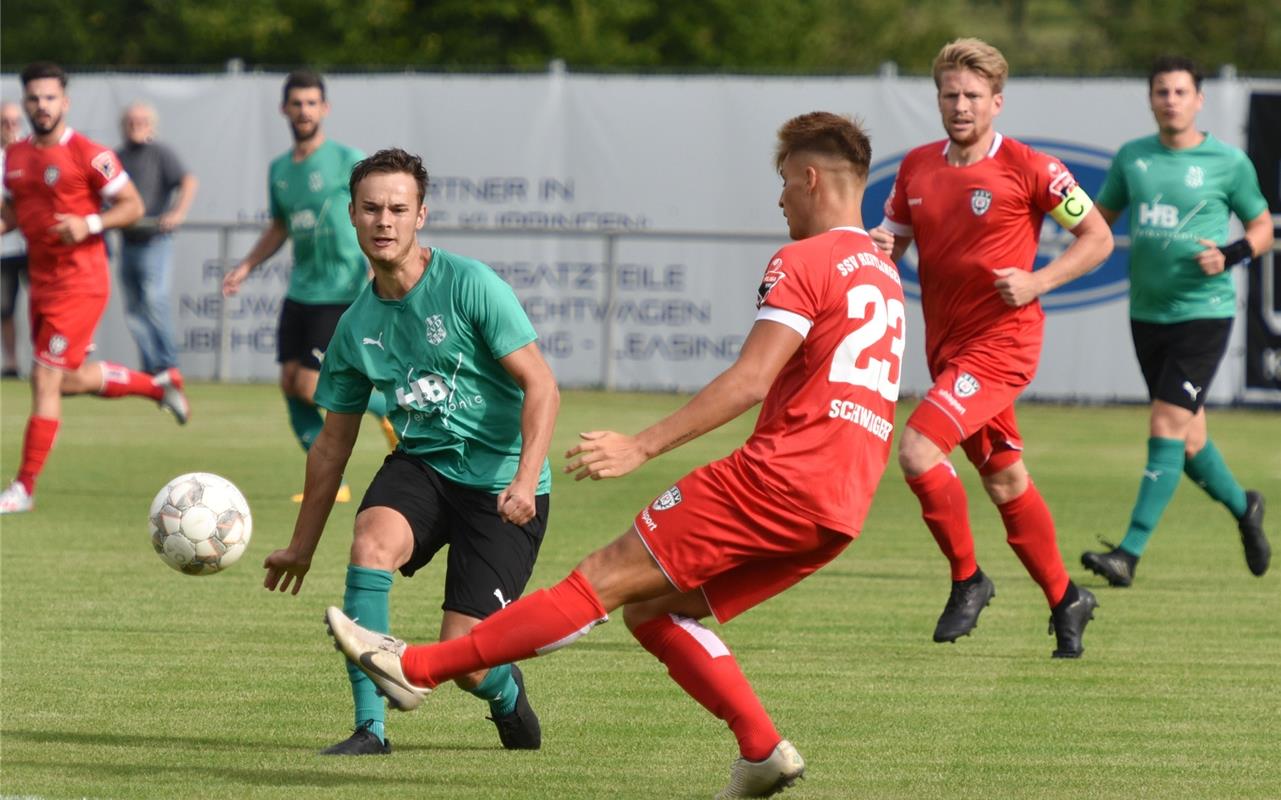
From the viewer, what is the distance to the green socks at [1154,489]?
379 inches

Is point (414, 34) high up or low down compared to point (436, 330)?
up

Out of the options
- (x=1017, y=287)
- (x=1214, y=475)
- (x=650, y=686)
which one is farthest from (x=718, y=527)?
(x=1214, y=475)

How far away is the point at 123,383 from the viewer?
1291 cm

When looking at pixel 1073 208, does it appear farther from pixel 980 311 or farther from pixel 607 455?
pixel 607 455

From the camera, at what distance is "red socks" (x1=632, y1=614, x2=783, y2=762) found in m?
5.26

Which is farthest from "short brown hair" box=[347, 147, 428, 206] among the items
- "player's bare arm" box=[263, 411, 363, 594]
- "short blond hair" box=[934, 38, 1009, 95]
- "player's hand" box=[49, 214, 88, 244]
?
"player's hand" box=[49, 214, 88, 244]

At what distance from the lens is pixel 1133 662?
766cm

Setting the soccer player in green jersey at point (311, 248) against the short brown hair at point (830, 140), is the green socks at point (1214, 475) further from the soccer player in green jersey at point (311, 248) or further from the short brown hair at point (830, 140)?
the short brown hair at point (830, 140)

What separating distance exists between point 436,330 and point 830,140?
54.1 inches

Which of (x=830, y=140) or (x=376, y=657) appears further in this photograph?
(x=830, y=140)

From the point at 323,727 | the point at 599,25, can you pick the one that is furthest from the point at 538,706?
the point at 599,25

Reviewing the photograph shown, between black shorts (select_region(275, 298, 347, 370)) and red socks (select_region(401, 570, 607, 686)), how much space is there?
6.95m

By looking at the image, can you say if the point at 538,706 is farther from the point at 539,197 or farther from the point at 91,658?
the point at 539,197

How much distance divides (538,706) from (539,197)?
45.3 ft
